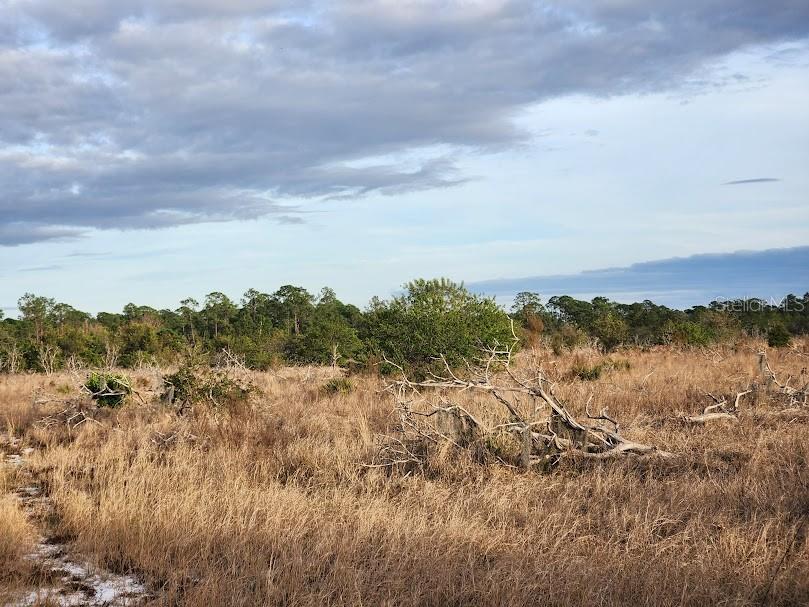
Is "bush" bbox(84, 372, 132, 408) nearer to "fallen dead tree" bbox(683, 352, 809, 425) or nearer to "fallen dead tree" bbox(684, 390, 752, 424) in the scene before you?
"fallen dead tree" bbox(684, 390, 752, 424)

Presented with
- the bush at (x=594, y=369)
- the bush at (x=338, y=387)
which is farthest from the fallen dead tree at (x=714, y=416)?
the bush at (x=338, y=387)

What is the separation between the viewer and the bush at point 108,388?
1353 centimetres

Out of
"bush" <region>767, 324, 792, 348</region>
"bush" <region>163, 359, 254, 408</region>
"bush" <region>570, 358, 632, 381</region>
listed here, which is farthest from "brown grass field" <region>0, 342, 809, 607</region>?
"bush" <region>767, 324, 792, 348</region>

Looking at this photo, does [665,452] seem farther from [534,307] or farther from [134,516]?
[534,307]

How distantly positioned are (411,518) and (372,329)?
40.0 ft

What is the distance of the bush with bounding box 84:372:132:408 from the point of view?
13.5 m

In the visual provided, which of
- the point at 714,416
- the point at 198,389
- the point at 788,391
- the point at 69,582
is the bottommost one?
the point at 69,582

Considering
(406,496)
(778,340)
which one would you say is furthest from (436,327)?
(778,340)

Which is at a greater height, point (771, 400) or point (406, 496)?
point (771, 400)

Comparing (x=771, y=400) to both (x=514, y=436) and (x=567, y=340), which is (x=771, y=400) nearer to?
(x=514, y=436)

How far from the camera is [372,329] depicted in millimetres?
18188

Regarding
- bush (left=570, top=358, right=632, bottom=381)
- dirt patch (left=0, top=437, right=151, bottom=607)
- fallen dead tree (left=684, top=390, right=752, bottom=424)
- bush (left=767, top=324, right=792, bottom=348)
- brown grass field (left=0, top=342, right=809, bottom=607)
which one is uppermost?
bush (left=767, top=324, right=792, bottom=348)

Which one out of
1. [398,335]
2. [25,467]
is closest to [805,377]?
[398,335]

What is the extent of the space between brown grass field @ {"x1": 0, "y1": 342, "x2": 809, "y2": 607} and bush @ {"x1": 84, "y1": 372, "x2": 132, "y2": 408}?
103 inches
